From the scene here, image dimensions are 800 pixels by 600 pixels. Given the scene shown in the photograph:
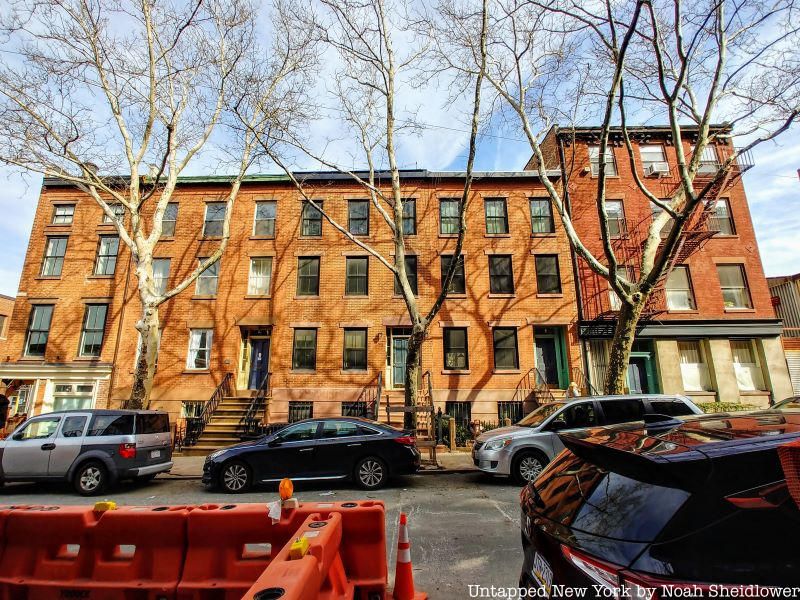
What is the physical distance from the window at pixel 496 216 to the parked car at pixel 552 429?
1129 centimetres

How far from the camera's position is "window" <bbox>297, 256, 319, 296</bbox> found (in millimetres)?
18109

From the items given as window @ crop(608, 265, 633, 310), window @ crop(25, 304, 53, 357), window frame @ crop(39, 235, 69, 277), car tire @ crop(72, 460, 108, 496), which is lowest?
car tire @ crop(72, 460, 108, 496)

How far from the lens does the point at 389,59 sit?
1305 cm

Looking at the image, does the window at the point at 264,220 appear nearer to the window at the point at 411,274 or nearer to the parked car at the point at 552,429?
the window at the point at 411,274

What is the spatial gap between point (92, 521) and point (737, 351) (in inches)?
903

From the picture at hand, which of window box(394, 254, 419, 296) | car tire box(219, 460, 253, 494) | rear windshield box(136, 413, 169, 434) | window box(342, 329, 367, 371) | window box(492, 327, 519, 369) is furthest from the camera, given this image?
window box(394, 254, 419, 296)

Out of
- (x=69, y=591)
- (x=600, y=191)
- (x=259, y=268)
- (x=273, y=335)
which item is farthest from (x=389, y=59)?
(x=69, y=591)

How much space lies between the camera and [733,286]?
18328mm

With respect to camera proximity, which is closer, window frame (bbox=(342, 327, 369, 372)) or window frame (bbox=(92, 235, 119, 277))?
window frame (bbox=(342, 327, 369, 372))

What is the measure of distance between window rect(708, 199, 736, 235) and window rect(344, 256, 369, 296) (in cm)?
1685

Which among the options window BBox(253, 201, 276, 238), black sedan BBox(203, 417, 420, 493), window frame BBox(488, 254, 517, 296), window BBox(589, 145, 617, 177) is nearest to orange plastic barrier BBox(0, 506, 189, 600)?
black sedan BBox(203, 417, 420, 493)

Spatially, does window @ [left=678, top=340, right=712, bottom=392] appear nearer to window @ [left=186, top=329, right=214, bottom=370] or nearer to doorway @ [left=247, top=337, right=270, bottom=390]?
doorway @ [left=247, top=337, right=270, bottom=390]

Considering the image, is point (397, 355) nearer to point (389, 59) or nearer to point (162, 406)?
point (162, 406)

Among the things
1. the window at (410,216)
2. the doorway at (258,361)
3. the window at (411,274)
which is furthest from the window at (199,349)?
the window at (410,216)
